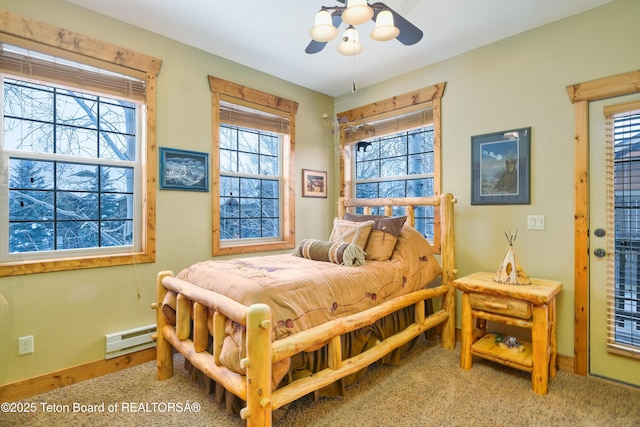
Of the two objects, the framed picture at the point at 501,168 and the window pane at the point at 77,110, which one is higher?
the window pane at the point at 77,110

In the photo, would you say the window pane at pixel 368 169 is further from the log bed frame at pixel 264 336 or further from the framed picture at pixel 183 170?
the framed picture at pixel 183 170

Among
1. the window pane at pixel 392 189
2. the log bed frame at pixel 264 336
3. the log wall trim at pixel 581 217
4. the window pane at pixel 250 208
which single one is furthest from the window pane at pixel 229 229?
the log wall trim at pixel 581 217

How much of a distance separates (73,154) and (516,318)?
3402 millimetres

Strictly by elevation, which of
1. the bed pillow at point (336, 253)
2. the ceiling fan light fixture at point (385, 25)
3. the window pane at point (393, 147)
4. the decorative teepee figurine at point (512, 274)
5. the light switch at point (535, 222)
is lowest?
the decorative teepee figurine at point (512, 274)

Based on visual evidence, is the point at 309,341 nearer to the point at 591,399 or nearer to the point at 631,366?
the point at 591,399

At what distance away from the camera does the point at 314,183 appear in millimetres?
3955

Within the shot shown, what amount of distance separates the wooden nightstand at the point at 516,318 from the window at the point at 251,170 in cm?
198

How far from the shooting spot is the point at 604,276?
2.29 meters

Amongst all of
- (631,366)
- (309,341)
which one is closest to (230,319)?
(309,341)

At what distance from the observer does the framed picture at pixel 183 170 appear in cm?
275

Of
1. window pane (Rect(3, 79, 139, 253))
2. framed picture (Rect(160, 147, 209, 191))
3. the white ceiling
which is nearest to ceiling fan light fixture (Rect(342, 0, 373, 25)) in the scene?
the white ceiling

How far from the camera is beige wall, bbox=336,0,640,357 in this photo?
91.4 inches

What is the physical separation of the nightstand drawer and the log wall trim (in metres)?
0.54

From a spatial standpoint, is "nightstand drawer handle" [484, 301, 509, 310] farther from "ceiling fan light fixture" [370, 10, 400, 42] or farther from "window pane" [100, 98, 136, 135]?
"window pane" [100, 98, 136, 135]
